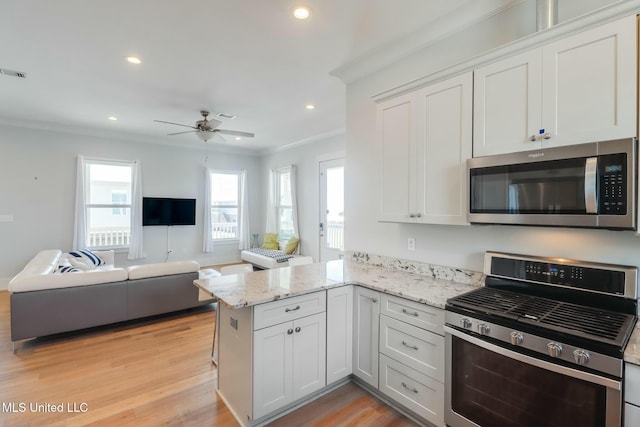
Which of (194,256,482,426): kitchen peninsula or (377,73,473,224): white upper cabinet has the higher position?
(377,73,473,224): white upper cabinet

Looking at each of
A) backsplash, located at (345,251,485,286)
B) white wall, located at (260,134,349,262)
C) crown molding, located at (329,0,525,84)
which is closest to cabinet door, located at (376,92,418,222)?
backsplash, located at (345,251,485,286)

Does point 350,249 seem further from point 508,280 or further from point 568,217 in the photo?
point 568,217

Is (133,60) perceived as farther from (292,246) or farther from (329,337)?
(292,246)

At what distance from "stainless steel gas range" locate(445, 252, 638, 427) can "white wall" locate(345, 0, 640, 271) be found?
0.42 ft

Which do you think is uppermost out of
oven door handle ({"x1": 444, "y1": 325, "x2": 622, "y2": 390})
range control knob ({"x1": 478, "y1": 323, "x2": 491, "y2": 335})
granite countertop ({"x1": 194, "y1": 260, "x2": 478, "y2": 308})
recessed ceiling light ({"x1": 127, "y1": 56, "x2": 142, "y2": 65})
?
recessed ceiling light ({"x1": 127, "y1": 56, "x2": 142, "y2": 65})

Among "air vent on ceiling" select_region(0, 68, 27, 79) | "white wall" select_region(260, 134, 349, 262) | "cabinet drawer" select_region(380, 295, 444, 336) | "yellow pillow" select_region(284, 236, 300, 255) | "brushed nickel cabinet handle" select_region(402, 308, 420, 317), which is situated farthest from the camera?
"yellow pillow" select_region(284, 236, 300, 255)

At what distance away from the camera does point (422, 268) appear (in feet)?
8.36

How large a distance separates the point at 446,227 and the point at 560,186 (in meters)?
0.89

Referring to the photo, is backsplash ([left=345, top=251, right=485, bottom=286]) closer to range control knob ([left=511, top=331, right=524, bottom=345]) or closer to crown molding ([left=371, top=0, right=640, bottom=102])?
range control knob ([left=511, top=331, right=524, bottom=345])

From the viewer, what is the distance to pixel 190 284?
13.1ft

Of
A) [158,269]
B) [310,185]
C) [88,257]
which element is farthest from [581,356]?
[88,257]

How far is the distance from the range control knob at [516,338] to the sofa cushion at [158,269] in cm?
363

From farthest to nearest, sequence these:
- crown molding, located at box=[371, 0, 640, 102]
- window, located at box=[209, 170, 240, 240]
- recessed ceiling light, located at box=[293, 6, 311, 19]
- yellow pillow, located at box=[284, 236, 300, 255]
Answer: window, located at box=[209, 170, 240, 240] < yellow pillow, located at box=[284, 236, 300, 255] < recessed ceiling light, located at box=[293, 6, 311, 19] < crown molding, located at box=[371, 0, 640, 102]

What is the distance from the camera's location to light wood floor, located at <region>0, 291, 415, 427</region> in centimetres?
209
